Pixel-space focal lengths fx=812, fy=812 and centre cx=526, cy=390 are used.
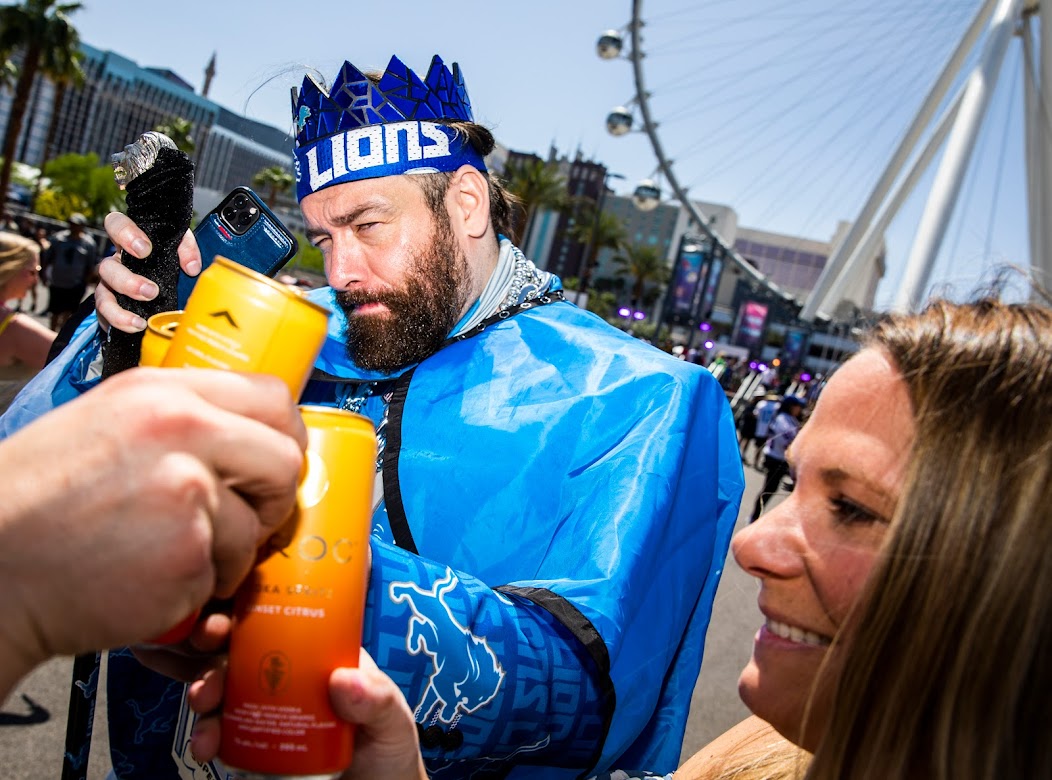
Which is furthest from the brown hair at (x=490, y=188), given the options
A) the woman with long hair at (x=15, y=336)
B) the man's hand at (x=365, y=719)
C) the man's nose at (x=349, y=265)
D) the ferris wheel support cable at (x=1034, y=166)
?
the ferris wheel support cable at (x=1034, y=166)

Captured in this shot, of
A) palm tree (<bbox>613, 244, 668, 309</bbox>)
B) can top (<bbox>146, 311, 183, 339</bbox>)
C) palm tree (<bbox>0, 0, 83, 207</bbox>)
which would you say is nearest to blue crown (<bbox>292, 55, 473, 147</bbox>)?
can top (<bbox>146, 311, 183, 339</bbox>)

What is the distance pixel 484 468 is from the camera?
1.62 m

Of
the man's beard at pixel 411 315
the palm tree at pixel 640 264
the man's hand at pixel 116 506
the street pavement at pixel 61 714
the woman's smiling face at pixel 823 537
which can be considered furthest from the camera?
the palm tree at pixel 640 264

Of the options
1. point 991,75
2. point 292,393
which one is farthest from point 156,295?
point 991,75

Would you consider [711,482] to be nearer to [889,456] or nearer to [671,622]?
[671,622]

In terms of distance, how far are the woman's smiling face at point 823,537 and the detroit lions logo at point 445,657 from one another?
40 cm

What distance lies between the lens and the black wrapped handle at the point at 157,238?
5.07 ft

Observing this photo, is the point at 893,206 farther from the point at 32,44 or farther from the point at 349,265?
the point at 32,44

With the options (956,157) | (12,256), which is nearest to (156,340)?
(12,256)

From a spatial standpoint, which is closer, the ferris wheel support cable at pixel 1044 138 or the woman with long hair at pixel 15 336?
the woman with long hair at pixel 15 336

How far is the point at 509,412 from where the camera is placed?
5.62 ft

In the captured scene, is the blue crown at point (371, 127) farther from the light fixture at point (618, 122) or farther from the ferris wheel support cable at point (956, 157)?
the light fixture at point (618, 122)

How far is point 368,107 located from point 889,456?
1536mm

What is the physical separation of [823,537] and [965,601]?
8.5 inches
